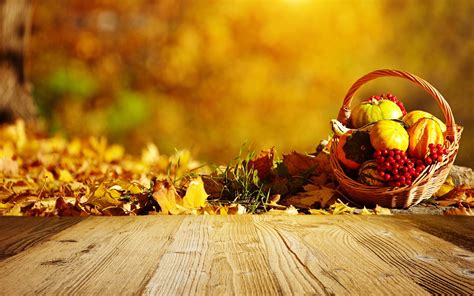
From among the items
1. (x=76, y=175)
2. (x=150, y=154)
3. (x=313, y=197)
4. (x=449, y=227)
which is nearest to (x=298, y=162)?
(x=313, y=197)

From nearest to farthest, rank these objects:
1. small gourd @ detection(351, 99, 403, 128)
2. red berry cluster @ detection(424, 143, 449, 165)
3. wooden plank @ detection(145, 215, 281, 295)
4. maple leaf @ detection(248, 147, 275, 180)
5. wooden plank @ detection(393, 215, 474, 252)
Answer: wooden plank @ detection(145, 215, 281, 295), wooden plank @ detection(393, 215, 474, 252), red berry cluster @ detection(424, 143, 449, 165), small gourd @ detection(351, 99, 403, 128), maple leaf @ detection(248, 147, 275, 180)

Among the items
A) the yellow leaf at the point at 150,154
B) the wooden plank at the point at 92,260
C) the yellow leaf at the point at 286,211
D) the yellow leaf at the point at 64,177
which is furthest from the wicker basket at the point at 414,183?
the yellow leaf at the point at 150,154

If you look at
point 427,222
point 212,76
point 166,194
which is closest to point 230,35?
point 212,76

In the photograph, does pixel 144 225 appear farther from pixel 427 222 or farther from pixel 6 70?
pixel 6 70

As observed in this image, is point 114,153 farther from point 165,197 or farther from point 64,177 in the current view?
point 165,197

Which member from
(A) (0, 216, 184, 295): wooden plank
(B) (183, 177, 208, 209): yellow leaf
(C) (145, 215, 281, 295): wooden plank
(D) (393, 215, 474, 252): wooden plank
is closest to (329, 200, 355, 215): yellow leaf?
(D) (393, 215, 474, 252): wooden plank

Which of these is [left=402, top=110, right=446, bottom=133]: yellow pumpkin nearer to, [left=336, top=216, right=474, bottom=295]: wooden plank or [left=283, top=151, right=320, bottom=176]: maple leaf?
[left=283, top=151, right=320, bottom=176]: maple leaf

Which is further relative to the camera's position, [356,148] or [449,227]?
[356,148]
